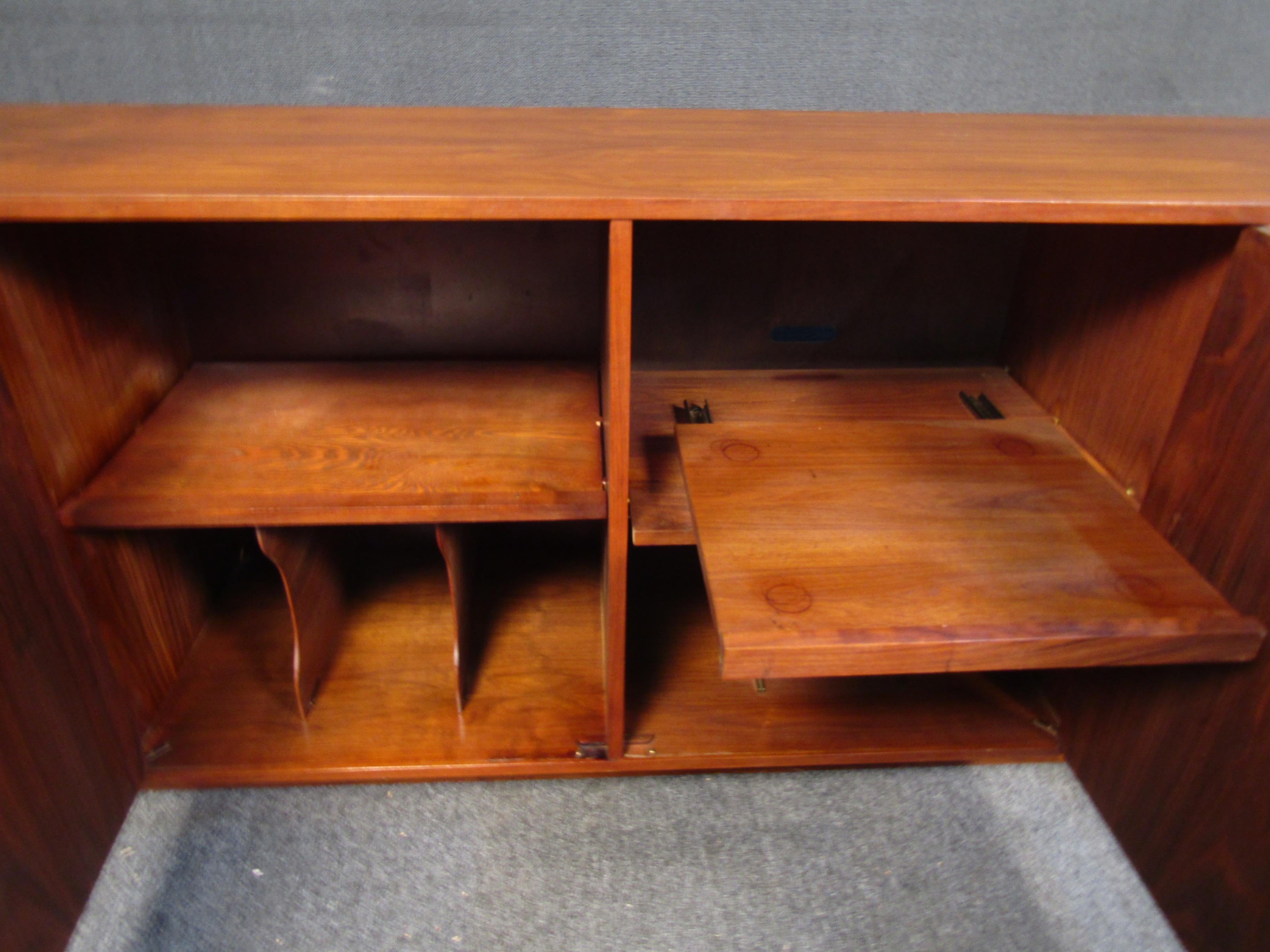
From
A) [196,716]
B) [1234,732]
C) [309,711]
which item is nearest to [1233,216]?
[1234,732]

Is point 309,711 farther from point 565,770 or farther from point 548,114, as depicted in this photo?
point 548,114

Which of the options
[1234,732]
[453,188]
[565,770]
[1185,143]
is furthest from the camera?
[565,770]

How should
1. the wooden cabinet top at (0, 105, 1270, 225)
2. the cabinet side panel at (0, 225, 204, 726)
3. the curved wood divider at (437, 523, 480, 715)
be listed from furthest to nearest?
the curved wood divider at (437, 523, 480, 715), the cabinet side panel at (0, 225, 204, 726), the wooden cabinet top at (0, 105, 1270, 225)

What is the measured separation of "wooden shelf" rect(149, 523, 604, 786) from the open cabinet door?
12 cm

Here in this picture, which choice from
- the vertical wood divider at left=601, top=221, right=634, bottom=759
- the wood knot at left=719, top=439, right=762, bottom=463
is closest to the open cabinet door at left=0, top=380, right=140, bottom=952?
the vertical wood divider at left=601, top=221, right=634, bottom=759

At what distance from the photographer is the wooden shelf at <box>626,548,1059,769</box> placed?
1126mm

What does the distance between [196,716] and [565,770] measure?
1.53 feet

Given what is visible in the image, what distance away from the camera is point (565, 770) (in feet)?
3.66

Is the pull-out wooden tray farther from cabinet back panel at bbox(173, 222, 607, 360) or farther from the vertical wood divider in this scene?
cabinet back panel at bbox(173, 222, 607, 360)

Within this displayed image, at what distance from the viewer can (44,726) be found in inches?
35.6

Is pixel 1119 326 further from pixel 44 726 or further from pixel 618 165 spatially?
pixel 44 726

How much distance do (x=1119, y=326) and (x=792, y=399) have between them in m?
0.38

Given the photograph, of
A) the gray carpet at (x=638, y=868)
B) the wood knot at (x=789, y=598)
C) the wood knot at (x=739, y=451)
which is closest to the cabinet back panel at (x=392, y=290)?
the wood knot at (x=739, y=451)

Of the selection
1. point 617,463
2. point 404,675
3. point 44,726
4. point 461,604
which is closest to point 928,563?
point 617,463
